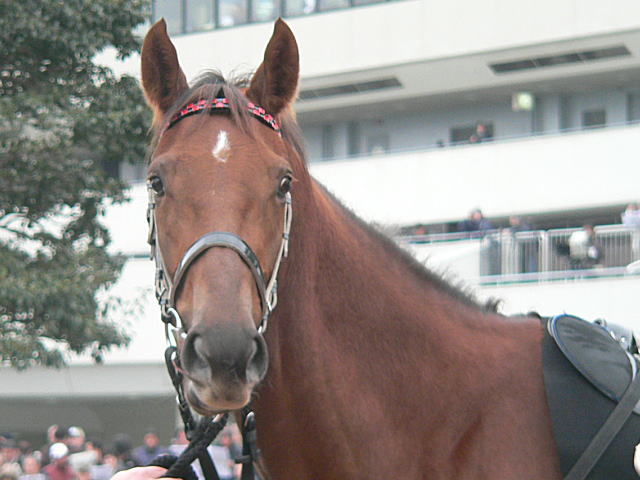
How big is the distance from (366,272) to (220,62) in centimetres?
2494

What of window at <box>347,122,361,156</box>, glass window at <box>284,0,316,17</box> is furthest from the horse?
window at <box>347,122,361,156</box>

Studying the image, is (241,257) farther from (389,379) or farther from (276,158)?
(389,379)

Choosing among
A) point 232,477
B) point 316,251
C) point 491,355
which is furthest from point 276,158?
point 232,477

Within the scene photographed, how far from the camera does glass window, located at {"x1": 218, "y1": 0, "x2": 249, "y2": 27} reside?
94.6 ft

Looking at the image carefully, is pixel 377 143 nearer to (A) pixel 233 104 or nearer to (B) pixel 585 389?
(B) pixel 585 389

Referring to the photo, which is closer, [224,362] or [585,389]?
[224,362]

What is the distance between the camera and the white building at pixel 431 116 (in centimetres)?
2397

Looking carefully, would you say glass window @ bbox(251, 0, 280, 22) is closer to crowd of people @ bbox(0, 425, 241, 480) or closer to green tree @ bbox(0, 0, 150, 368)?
crowd of people @ bbox(0, 425, 241, 480)

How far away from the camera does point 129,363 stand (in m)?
23.3

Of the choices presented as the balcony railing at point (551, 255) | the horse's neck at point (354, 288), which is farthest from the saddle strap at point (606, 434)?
the balcony railing at point (551, 255)

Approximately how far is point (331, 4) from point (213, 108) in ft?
82.9

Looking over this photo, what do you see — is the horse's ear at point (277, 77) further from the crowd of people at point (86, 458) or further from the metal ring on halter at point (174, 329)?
the crowd of people at point (86, 458)

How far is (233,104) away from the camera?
3.22 metres

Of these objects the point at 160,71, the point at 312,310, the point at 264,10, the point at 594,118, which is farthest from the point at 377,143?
the point at 312,310
